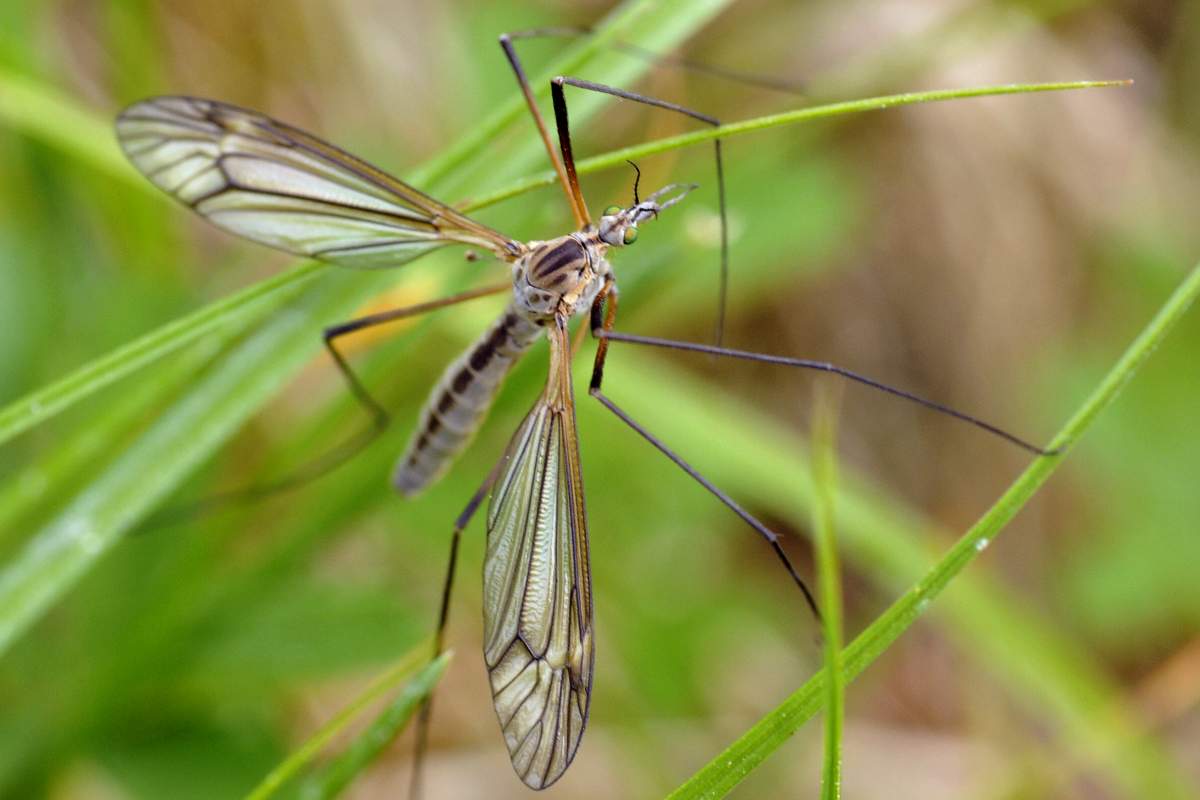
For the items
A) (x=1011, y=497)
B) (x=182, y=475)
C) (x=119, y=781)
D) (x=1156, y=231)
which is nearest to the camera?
(x=1011, y=497)

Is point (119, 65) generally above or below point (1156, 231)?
below

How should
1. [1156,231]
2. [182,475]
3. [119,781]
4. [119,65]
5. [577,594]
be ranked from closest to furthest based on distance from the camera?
[577,594], [182,475], [119,781], [119,65], [1156,231]

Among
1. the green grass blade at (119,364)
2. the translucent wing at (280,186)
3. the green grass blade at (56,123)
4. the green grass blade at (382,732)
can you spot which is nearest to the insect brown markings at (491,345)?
the translucent wing at (280,186)

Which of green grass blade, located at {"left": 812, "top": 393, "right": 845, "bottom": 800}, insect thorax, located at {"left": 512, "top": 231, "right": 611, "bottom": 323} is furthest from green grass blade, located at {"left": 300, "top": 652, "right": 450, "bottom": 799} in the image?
insect thorax, located at {"left": 512, "top": 231, "right": 611, "bottom": 323}

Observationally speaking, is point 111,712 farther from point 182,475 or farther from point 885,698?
point 885,698

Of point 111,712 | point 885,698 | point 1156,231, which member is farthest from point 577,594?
point 1156,231

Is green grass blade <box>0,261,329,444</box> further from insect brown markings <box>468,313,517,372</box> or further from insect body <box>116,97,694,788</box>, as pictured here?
insect brown markings <box>468,313,517,372</box>

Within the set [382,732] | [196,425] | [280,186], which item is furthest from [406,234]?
[382,732]

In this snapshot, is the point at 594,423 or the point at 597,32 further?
the point at 594,423
